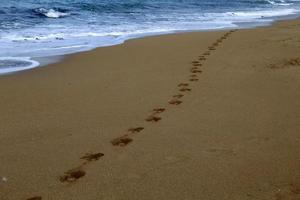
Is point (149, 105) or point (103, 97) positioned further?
point (103, 97)

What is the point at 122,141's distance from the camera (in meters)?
4.31

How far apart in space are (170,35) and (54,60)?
15.9ft

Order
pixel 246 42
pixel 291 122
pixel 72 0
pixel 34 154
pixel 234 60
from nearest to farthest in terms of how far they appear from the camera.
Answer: pixel 34 154
pixel 291 122
pixel 234 60
pixel 246 42
pixel 72 0

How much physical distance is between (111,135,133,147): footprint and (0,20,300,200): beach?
2 centimetres

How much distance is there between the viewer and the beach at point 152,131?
11.2ft

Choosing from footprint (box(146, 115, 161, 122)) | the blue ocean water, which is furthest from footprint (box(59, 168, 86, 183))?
the blue ocean water

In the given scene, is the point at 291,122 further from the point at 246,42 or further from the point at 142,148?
the point at 246,42

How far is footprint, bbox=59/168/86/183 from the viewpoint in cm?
351

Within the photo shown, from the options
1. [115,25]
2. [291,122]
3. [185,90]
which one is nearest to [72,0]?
[115,25]

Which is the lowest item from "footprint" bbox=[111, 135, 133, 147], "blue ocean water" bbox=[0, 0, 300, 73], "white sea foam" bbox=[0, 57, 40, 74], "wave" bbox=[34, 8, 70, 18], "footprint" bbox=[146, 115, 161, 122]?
"wave" bbox=[34, 8, 70, 18]

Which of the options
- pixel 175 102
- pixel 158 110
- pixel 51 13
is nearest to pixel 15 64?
pixel 175 102

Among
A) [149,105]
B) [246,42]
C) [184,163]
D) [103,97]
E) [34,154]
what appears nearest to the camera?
[184,163]

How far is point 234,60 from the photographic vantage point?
8.61 metres

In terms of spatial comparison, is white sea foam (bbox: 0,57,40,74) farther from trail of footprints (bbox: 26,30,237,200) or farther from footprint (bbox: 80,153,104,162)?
footprint (bbox: 80,153,104,162)
